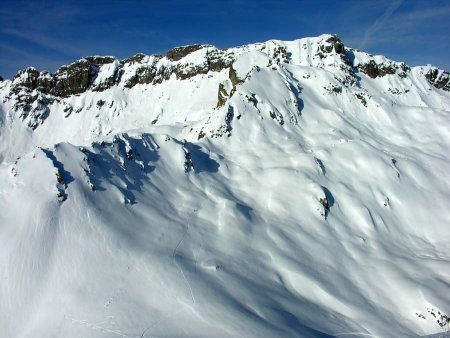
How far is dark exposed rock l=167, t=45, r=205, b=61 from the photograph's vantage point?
317 feet

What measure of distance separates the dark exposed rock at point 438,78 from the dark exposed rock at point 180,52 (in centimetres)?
6016

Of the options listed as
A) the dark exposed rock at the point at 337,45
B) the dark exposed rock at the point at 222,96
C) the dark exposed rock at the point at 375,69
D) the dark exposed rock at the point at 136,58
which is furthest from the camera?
the dark exposed rock at the point at 136,58

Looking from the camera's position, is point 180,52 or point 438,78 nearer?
point 438,78

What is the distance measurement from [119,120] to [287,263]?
7633 cm

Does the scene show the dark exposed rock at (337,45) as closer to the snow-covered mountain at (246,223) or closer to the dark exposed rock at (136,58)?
the snow-covered mountain at (246,223)

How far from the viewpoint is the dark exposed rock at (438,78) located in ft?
274

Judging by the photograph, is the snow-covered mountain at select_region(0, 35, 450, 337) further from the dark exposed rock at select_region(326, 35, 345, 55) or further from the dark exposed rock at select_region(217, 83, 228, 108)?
the dark exposed rock at select_region(326, 35, 345, 55)

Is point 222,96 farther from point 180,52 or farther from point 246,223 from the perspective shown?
point 180,52

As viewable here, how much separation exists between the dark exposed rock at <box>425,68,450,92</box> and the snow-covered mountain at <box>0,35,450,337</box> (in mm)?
39804

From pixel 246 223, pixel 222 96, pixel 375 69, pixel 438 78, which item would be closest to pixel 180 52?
pixel 375 69

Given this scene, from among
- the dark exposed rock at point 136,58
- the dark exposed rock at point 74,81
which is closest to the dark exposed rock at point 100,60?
the dark exposed rock at point 74,81

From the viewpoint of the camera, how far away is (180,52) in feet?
320

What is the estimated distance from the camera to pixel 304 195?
31734mm

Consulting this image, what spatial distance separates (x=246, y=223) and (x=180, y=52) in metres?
81.8
